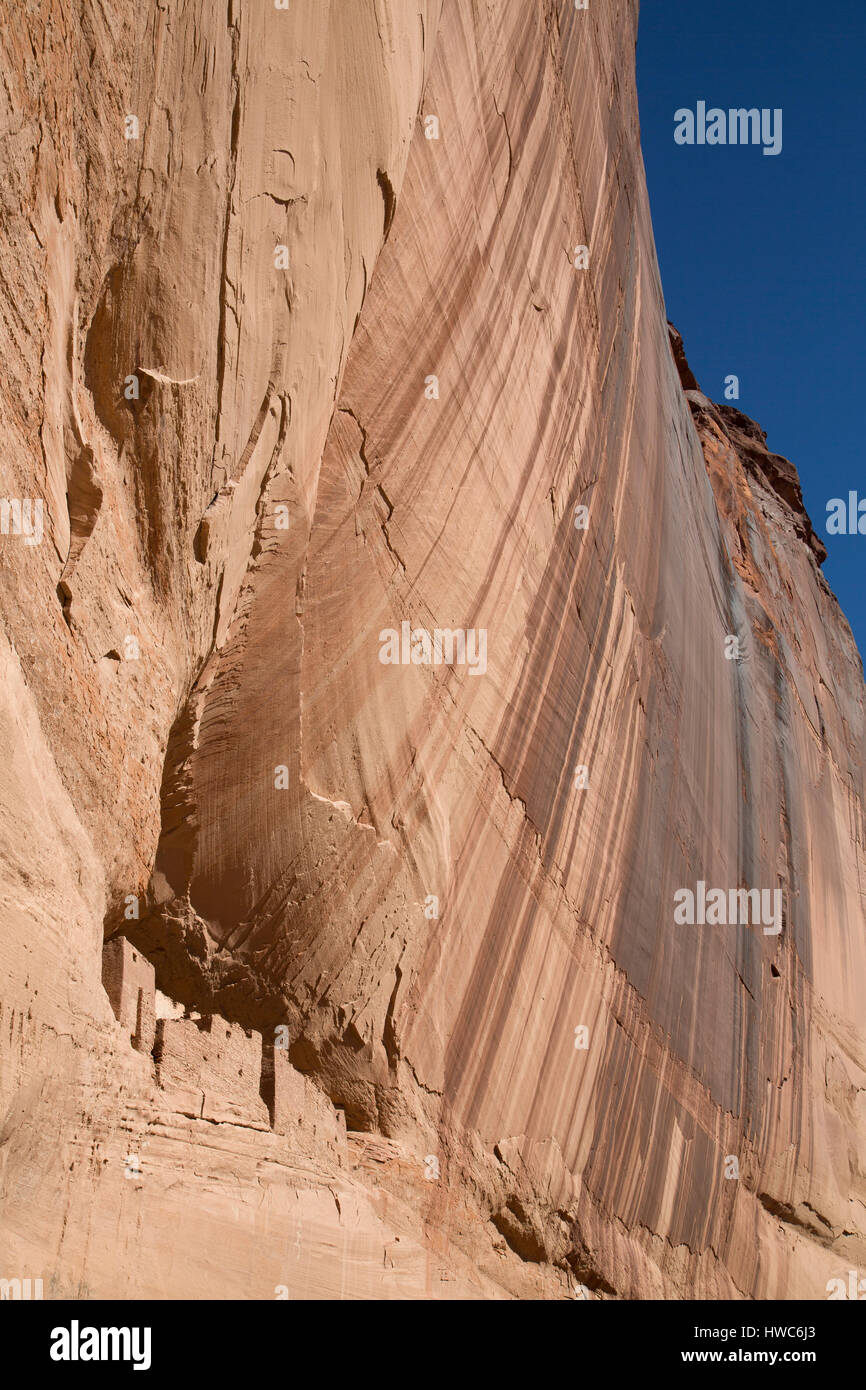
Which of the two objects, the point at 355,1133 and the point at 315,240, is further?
the point at 355,1133

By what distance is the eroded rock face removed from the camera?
Result: 474cm

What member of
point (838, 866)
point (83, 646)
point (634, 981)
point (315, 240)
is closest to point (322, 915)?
point (83, 646)

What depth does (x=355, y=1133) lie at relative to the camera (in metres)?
7.03

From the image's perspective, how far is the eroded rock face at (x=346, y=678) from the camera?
4742 mm

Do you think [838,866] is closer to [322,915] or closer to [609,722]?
[609,722]

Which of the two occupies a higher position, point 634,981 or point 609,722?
point 609,722

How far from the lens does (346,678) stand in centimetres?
711

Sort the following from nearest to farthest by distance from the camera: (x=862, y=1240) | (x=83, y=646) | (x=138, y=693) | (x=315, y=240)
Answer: (x=83, y=646) → (x=138, y=693) → (x=315, y=240) → (x=862, y=1240)

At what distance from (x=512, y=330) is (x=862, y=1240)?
38.0 ft
